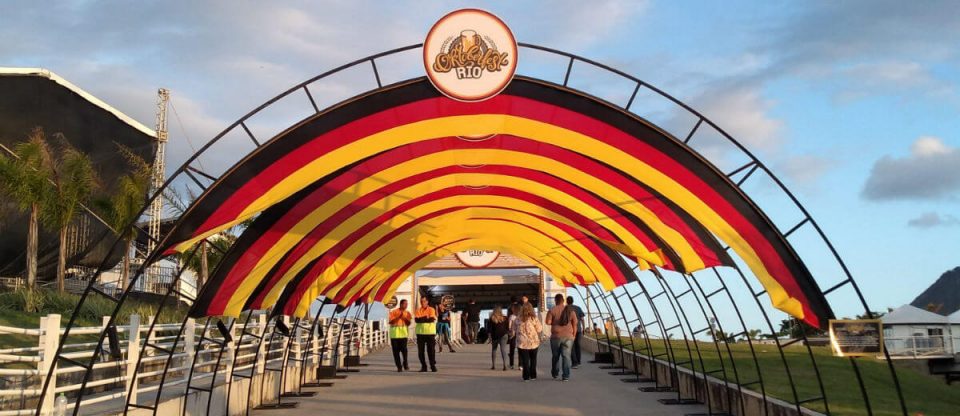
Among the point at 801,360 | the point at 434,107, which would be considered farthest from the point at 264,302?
the point at 801,360

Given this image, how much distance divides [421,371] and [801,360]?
11.7 metres

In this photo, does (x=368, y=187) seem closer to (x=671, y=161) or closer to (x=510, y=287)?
(x=671, y=161)

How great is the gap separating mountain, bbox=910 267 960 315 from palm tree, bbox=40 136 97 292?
19417 centimetres

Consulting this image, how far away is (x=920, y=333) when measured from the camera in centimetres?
4366

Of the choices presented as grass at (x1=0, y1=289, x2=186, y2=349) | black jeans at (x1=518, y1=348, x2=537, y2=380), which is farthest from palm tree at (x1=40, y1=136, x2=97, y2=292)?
black jeans at (x1=518, y1=348, x2=537, y2=380)

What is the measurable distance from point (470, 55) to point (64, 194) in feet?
87.0

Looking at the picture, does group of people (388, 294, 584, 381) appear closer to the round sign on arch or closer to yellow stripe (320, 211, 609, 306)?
yellow stripe (320, 211, 609, 306)

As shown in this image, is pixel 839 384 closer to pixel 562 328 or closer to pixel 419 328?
pixel 562 328

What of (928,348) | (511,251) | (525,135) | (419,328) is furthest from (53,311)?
(928,348)

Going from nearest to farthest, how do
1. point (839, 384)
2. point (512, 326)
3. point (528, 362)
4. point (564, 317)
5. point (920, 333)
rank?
point (564, 317)
point (528, 362)
point (839, 384)
point (512, 326)
point (920, 333)

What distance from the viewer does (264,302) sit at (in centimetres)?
1114

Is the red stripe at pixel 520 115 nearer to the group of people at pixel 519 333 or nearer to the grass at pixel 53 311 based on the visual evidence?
the group of people at pixel 519 333

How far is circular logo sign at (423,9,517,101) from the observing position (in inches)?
263

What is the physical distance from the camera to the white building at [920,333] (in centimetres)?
3703
